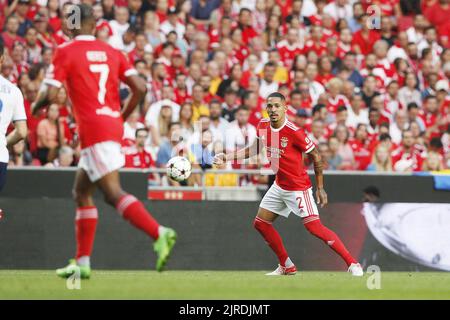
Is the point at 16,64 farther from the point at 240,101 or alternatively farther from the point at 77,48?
the point at 77,48

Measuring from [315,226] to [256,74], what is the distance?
24.1 feet

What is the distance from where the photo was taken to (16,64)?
58.5 feet

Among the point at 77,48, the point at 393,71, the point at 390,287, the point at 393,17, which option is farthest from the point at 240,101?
the point at 77,48

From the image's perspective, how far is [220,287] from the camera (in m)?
10.4

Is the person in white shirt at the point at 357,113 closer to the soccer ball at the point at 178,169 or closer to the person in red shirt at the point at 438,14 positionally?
the person in red shirt at the point at 438,14

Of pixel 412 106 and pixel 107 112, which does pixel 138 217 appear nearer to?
pixel 107 112

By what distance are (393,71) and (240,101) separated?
3.72 meters

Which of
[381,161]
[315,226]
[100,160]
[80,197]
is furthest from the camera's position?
[381,161]

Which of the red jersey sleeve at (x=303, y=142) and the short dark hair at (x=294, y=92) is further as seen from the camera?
the short dark hair at (x=294, y=92)

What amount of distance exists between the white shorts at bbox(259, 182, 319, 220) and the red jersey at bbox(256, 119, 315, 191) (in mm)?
66

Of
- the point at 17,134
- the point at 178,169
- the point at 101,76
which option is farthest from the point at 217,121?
the point at 101,76

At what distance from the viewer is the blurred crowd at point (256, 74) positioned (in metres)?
16.9

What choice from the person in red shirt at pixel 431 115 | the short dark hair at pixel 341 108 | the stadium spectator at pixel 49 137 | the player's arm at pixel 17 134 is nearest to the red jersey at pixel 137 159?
the stadium spectator at pixel 49 137

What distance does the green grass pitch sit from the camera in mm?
9484
